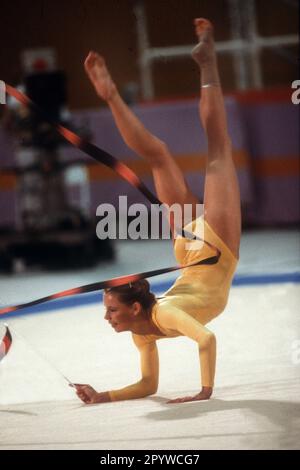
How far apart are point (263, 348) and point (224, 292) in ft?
1.22

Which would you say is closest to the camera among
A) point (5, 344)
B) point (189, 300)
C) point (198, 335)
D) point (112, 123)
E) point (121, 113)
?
point (198, 335)

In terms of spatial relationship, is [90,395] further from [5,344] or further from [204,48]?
[204,48]

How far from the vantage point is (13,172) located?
3.95m

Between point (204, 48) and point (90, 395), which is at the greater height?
point (204, 48)

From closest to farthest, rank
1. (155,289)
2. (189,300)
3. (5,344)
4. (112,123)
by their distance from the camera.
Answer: (189,300), (5,344), (155,289), (112,123)

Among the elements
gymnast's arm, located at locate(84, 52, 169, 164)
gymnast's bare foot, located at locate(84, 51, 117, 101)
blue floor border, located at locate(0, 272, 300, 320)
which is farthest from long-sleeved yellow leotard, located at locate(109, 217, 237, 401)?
blue floor border, located at locate(0, 272, 300, 320)

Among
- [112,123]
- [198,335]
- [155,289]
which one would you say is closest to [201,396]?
[198,335]

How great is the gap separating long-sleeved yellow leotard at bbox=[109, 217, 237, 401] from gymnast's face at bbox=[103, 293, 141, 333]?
4 centimetres

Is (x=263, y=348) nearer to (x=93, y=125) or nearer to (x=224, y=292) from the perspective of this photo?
(x=224, y=292)

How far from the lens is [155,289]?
3.00 metres

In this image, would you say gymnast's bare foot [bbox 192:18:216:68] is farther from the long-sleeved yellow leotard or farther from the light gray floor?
the light gray floor

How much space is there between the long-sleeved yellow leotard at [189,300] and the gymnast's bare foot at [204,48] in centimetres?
44

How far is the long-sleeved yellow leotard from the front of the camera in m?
1.88

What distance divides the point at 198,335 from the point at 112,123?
2.63m
